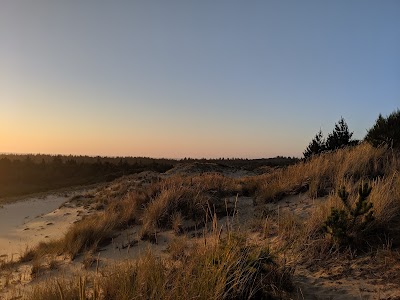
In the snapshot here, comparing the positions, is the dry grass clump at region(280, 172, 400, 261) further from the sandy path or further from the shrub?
the sandy path

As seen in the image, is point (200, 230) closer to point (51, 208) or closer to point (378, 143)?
point (378, 143)

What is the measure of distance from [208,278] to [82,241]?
617 cm

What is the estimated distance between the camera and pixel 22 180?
41.1 meters

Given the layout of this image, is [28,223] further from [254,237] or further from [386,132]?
[386,132]

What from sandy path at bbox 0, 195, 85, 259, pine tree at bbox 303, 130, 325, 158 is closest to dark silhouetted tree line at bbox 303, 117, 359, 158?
pine tree at bbox 303, 130, 325, 158

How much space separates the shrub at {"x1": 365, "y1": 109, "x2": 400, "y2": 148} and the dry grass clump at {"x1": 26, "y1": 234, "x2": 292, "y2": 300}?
7.52 m

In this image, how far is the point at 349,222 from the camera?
5750mm

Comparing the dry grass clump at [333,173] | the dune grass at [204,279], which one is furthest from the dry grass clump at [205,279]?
the dry grass clump at [333,173]

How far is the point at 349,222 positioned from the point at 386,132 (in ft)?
23.6

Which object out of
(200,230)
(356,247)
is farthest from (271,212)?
(356,247)

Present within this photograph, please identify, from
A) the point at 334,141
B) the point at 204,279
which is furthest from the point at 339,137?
the point at 204,279

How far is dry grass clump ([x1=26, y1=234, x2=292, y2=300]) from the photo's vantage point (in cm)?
383

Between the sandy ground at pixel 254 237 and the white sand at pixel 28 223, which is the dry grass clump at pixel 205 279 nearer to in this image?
the sandy ground at pixel 254 237

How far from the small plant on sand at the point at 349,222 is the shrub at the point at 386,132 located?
556 cm
